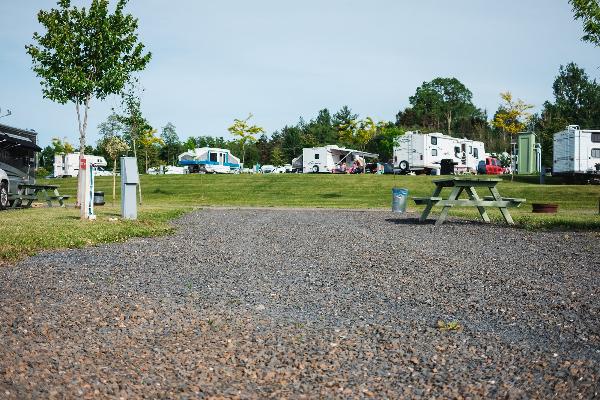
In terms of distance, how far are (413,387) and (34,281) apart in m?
4.29

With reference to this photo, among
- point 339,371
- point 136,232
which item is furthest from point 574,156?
point 339,371

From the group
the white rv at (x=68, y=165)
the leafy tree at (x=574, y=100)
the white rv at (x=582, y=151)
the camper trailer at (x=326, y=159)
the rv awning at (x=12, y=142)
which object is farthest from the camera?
the leafy tree at (x=574, y=100)

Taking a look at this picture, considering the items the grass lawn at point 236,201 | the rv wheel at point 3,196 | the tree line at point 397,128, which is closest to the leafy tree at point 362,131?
the tree line at point 397,128

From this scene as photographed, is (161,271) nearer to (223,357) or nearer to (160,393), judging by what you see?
(223,357)

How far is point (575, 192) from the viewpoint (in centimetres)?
2766

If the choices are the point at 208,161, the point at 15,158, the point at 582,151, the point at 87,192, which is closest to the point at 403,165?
the point at 582,151

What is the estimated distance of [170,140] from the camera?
9394 cm

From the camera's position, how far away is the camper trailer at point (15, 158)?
18.1m

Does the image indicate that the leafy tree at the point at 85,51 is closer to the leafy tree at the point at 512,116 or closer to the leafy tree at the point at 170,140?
the leafy tree at the point at 512,116

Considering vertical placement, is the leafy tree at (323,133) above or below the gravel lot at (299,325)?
above

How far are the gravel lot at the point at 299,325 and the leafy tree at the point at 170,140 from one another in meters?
79.2

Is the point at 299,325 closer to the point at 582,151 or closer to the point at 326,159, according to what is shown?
the point at 582,151

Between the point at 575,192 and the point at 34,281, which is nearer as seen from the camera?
the point at 34,281

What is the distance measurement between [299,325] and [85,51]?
56.8 ft
